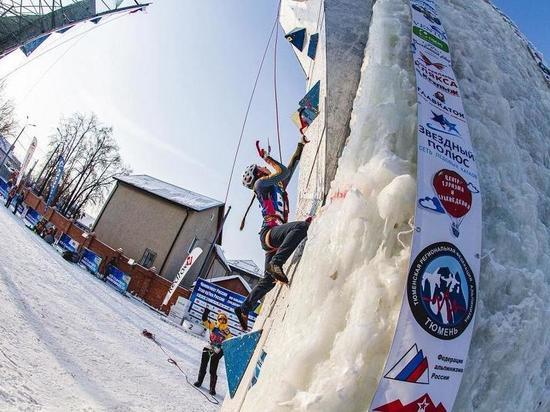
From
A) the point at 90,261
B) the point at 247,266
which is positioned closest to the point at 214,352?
the point at 90,261

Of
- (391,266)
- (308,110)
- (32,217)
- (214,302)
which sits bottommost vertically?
(32,217)

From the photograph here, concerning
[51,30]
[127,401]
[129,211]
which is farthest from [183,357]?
[129,211]

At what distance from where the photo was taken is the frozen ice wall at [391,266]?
2.00 meters

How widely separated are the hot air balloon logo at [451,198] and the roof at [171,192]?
2604 cm

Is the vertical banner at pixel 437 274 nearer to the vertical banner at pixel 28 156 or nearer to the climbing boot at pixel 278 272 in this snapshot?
the climbing boot at pixel 278 272

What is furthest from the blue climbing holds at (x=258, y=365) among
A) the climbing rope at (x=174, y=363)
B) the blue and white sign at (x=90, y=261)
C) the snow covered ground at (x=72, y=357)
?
the blue and white sign at (x=90, y=261)

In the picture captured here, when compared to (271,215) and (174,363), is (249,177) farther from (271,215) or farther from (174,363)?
(174,363)

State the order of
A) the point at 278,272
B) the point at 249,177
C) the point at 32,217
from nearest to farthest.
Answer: the point at 278,272, the point at 249,177, the point at 32,217

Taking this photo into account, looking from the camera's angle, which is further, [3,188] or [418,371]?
[3,188]

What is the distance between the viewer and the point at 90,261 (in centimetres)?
2002

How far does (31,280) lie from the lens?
8484 millimetres

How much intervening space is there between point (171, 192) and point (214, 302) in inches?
610

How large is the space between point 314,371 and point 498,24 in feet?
17.4

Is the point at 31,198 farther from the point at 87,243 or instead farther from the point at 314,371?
the point at 314,371
